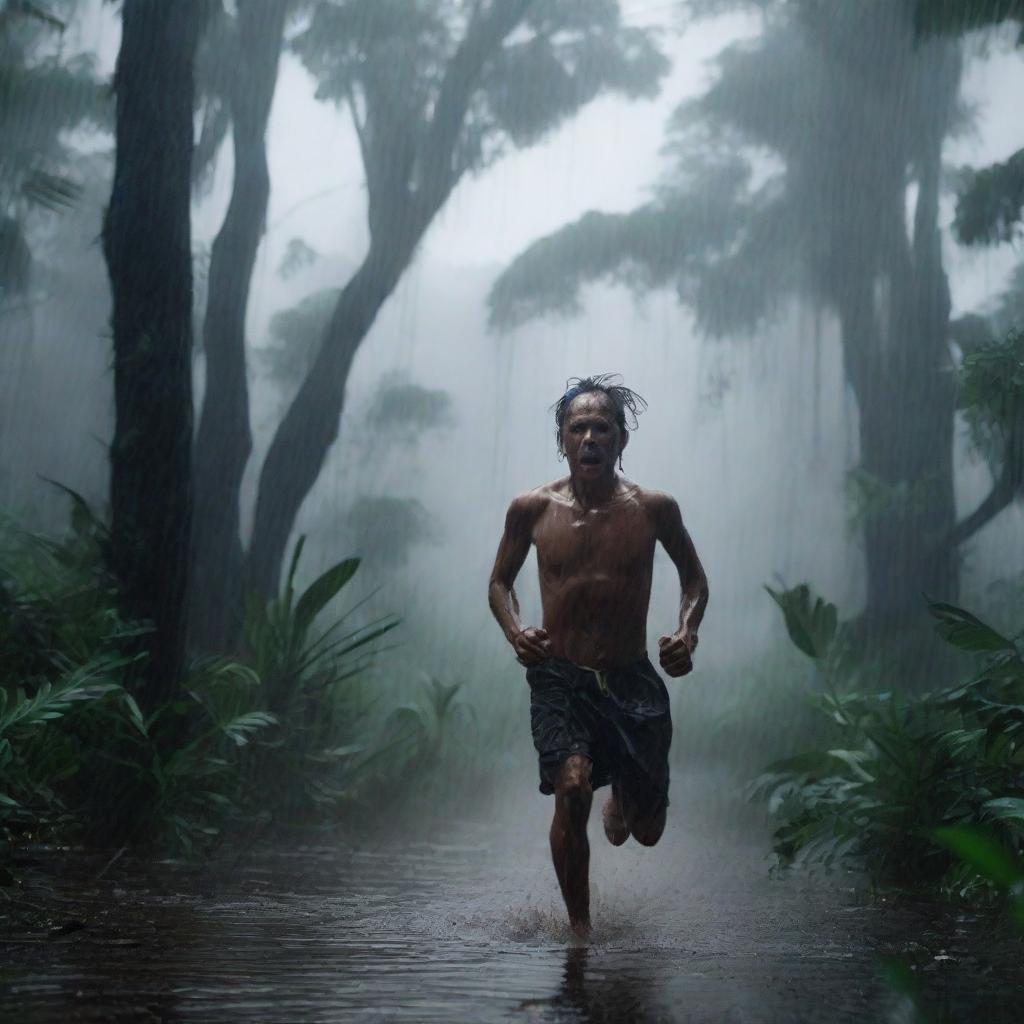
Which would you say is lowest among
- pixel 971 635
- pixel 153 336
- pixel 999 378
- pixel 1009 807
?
pixel 1009 807

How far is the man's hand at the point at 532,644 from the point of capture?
13.3 ft

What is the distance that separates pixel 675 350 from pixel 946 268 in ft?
9.99

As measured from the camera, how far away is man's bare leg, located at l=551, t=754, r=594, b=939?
12.8ft

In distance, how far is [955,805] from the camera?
4.80m

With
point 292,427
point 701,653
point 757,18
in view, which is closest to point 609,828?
point 292,427

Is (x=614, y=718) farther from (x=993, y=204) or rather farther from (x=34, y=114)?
(x=34, y=114)

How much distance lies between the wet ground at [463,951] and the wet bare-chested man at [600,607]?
1.66 feet

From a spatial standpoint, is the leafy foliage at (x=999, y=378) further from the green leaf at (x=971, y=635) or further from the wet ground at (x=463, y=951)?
the wet ground at (x=463, y=951)

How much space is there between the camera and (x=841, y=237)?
1294 centimetres

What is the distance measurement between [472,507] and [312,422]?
3893 mm

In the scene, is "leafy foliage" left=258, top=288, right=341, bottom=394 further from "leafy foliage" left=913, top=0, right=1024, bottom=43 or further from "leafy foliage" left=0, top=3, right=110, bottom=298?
"leafy foliage" left=913, top=0, right=1024, bottom=43

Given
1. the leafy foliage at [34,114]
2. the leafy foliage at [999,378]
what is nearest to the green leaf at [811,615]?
the leafy foliage at [999,378]

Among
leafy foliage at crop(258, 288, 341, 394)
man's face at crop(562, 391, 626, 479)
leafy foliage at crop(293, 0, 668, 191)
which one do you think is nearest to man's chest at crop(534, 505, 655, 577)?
man's face at crop(562, 391, 626, 479)

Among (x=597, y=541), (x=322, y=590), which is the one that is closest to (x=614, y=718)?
(x=597, y=541)
